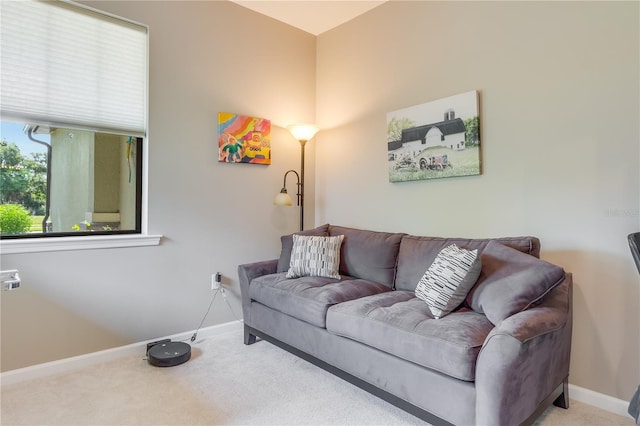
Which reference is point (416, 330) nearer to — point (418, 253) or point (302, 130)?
point (418, 253)

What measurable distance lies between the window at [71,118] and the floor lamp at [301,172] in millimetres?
1137

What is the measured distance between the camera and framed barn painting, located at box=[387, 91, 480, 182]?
98.7 inches

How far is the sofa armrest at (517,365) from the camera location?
1405mm

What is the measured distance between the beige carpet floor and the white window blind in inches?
65.4

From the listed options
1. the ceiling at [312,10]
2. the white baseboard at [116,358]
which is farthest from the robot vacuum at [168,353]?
the ceiling at [312,10]

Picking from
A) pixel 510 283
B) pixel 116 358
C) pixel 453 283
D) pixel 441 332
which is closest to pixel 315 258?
pixel 453 283

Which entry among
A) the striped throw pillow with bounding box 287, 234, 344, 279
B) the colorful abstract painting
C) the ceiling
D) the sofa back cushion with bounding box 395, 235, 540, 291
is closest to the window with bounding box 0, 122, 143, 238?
the colorful abstract painting

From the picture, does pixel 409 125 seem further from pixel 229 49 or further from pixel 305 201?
pixel 229 49

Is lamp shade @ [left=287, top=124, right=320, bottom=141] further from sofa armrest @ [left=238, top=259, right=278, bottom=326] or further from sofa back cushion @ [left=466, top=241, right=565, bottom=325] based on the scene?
sofa back cushion @ [left=466, top=241, right=565, bottom=325]

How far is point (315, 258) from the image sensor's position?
9.04ft

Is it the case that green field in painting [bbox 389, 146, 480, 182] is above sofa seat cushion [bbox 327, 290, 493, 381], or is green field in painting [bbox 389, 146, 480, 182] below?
above

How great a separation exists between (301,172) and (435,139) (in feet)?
4.71

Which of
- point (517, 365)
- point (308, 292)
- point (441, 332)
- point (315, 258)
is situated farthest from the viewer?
point (315, 258)

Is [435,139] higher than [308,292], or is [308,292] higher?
[435,139]
